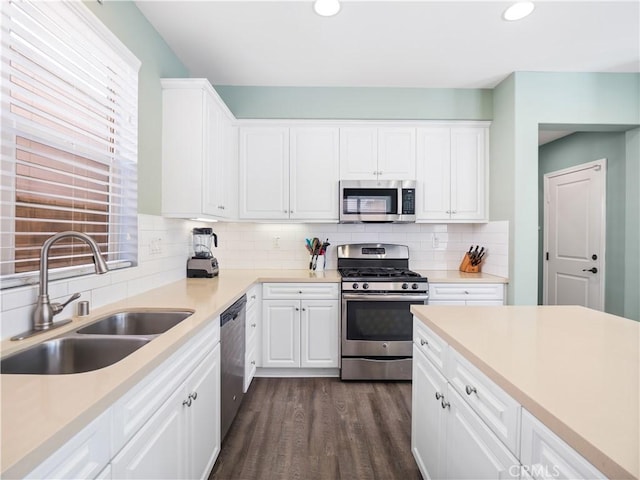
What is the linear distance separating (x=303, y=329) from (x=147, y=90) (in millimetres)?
2172

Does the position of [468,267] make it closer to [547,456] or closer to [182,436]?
[547,456]

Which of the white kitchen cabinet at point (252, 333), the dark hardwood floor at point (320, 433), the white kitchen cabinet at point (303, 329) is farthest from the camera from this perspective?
the white kitchen cabinet at point (303, 329)

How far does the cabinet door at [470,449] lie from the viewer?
90cm

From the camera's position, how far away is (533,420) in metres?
0.77

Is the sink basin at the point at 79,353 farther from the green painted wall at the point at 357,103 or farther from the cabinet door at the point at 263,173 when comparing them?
the green painted wall at the point at 357,103

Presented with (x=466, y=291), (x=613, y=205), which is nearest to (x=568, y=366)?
(x=466, y=291)

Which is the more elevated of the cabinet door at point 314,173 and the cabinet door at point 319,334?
the cabinet door at point 314,173

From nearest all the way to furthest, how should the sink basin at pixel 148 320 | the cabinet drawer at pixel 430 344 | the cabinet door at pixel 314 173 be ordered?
the cabinet drawer at pixel 430 344 < the sink basin at pixel 148 320 < the cabinet door at pixel 314 173

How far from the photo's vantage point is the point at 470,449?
1085 mm

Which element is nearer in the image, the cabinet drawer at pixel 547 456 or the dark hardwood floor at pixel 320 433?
the cabinet drawer at pixel 547 456

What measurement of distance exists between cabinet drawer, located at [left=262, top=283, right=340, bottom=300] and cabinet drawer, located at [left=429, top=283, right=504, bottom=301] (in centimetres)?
88

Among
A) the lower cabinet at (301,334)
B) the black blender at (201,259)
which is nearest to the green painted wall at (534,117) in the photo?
the lower cabinet at (301,334)

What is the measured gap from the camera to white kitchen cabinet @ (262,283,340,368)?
2.83m

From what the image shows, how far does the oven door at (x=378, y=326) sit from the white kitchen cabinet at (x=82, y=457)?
83.3 inches
